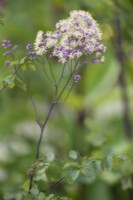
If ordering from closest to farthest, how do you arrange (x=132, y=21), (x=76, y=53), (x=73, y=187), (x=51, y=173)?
(x=76, y=53) → (x=51, y=173) → (x=132, y=21) → (x=73, y=187)

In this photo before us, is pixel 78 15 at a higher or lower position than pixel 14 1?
lower

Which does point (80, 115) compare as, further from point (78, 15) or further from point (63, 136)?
point (78, 15)

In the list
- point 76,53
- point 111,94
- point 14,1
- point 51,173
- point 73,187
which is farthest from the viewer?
point 111,94

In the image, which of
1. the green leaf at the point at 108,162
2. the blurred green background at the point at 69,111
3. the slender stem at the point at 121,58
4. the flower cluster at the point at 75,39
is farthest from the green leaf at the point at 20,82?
the blurred green background at the point at 69,111

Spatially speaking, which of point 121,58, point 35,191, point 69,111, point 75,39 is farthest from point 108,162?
point 69,111

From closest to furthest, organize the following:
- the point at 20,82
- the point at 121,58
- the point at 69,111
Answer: the point at 20,82 < the point at 121,58 < the point at 69,111

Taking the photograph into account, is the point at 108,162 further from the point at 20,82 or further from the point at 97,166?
the point at 20,82

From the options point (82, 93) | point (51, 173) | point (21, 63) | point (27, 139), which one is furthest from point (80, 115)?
point (21, 63)

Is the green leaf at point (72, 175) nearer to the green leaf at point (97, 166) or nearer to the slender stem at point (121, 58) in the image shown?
the green leaf at point (97, 166)
